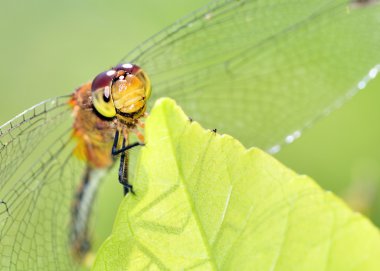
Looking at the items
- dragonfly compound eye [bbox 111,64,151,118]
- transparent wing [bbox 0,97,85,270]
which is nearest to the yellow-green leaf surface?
dragonfly compound eye [bbox 111,64,151,118]

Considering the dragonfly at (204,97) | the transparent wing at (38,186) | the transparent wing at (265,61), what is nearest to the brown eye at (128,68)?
the dragonfly at (204,97)

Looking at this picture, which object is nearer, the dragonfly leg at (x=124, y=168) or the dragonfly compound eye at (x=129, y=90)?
the dragonfly leg at (x=124, y=168)

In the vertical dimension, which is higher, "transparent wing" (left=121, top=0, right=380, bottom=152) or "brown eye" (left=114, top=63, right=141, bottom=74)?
"brown eye" (left=114, top=63, right=141, bottom=74)

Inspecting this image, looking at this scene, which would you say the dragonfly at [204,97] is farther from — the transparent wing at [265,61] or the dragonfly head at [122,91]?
the dragonfly head at [122,91]

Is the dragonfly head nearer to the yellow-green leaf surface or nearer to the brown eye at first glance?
the brown eye

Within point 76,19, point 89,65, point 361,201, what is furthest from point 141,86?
point 76,19

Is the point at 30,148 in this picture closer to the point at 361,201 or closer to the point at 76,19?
the point at 361,201

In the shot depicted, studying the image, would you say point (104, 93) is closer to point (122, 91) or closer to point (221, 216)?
point (122, 91)
